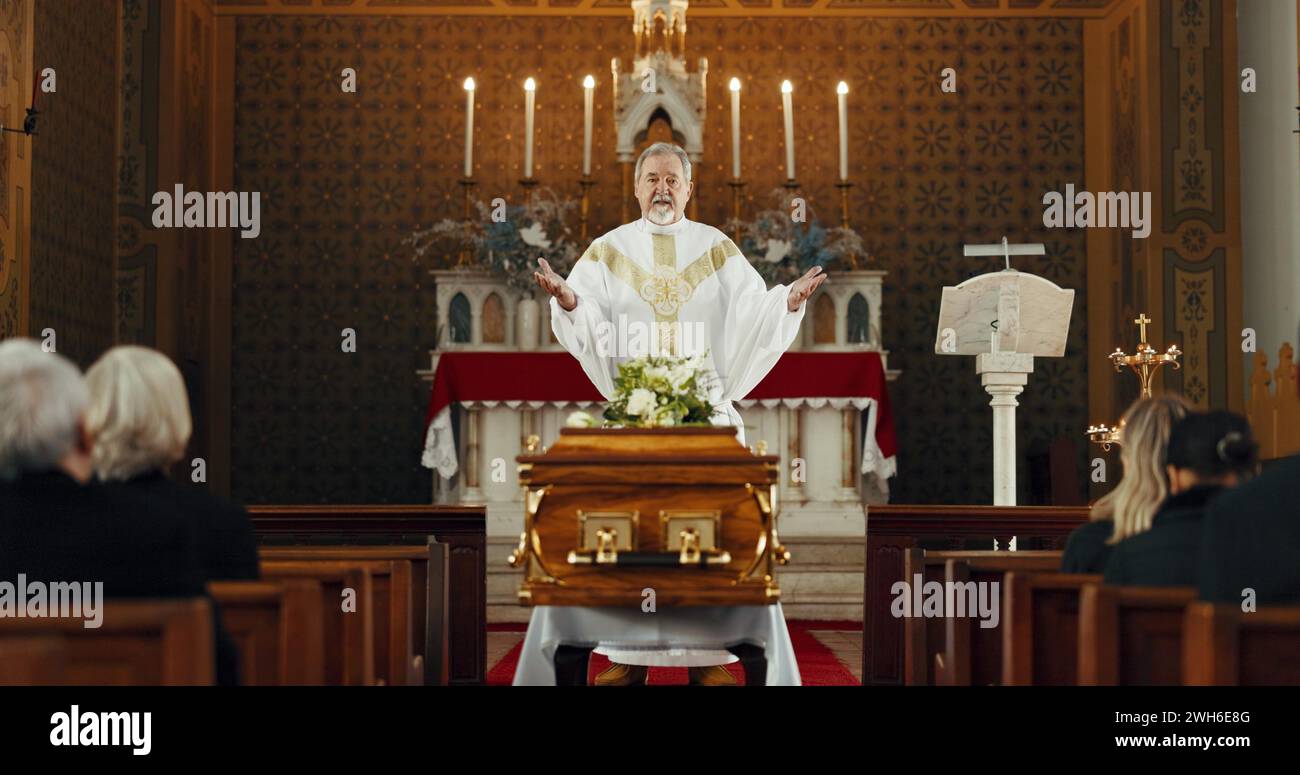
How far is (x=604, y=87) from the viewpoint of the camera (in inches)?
439

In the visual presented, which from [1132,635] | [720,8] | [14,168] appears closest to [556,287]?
[1132,635]

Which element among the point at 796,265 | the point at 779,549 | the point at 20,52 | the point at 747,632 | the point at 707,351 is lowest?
the point at 747,632

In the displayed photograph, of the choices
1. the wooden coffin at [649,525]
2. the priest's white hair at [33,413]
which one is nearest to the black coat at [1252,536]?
the wooden coffin at [649,525]

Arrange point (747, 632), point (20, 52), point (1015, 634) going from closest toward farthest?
point (1015, 634) → point (747, 632) → point (20, 52)

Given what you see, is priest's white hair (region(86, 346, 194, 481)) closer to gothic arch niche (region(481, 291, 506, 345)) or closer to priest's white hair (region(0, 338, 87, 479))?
priest's white hair (region(0, 338, 87, 479))

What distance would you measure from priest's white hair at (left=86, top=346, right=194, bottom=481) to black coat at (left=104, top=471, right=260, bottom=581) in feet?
0.28

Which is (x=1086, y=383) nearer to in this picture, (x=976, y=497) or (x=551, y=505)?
(x=976, y=497)

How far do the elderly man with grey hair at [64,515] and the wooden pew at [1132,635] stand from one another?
5.66ft

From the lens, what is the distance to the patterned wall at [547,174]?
36.0ft

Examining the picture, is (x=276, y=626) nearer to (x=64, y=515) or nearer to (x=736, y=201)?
(x=64, y=515)

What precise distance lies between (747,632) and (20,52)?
547 centimetres

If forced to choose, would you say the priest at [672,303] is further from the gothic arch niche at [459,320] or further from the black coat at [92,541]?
the gothic arch niche at [459,320]

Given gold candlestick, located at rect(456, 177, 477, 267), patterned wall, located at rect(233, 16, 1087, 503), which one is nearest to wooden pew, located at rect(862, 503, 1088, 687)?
gold candlestick, located at rect(456, 177, 477, 267)
